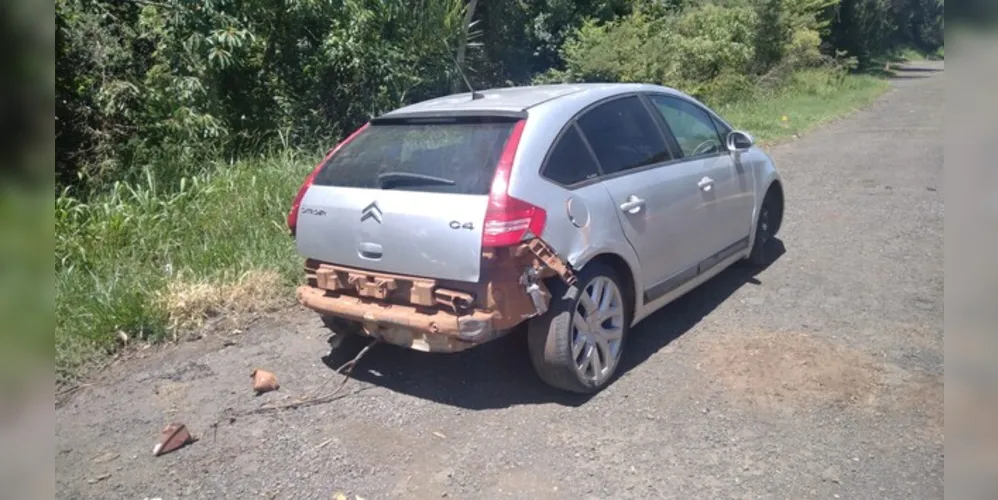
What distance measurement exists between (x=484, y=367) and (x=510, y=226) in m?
1.25

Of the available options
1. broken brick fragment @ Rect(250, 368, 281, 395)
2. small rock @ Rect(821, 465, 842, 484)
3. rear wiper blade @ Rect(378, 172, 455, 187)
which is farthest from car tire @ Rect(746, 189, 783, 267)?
broken brick fragment @ Rect(250, 368, 281, 395)

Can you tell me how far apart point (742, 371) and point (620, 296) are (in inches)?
32.6

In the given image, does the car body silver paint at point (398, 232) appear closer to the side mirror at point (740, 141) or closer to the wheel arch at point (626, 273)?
the wheel arch at point (626, 273)

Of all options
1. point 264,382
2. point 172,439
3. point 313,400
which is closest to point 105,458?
point 172,439

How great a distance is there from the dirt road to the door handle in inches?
37.2

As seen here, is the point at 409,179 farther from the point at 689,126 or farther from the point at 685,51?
the point at 685,51

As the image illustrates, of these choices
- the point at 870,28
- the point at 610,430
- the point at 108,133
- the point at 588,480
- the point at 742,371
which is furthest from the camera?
the point at 870,28

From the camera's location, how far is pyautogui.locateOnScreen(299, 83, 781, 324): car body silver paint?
4.15 m

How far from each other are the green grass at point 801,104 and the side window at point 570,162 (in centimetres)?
1008

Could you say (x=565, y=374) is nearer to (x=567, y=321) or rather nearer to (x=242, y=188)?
(x=567, y=321)

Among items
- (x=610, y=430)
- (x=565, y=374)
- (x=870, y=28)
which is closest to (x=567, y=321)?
(x=565, y=374)

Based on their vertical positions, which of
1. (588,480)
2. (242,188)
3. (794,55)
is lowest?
(588,480)

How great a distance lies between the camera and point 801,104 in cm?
2002

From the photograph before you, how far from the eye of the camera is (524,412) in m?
4.36
